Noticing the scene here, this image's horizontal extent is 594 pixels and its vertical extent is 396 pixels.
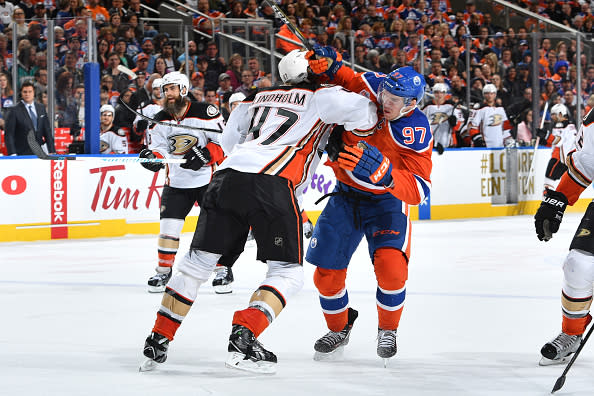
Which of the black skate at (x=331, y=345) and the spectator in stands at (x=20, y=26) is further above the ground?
the spectator in stands at (x=20, y=26)

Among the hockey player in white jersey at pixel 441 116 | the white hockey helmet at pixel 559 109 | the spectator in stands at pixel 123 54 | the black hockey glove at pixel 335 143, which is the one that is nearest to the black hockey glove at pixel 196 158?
the black hockey glove at pixel 335 143

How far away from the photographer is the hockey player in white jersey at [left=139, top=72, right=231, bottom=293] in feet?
22.1

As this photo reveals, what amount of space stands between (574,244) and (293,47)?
7.37 meters

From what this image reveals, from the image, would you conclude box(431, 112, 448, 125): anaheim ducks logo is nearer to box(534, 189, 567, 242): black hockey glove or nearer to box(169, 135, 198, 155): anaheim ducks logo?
box(169, 135, 198, 155): anaheim ducks logo

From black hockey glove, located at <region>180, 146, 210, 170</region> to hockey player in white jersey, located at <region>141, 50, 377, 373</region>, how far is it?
8.22 feet

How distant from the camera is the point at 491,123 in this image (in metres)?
13.2

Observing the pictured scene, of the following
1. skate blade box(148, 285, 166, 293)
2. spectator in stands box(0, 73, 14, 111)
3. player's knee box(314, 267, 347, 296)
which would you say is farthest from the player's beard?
spectator in stands box(0, 73, 14, 111)

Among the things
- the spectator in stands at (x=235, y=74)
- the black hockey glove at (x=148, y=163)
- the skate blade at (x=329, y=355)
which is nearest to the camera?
the skate blade at (x=329, y=355)

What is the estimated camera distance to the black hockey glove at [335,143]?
14.0ft

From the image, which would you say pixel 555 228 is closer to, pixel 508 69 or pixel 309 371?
pixel 309 371

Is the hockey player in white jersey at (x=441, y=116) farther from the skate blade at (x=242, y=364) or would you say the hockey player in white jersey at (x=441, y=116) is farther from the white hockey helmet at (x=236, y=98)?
the skate blade at (x=242, y=364)

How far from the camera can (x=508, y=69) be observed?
13.3 metres

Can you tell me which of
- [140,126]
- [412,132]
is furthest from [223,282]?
[140,126]

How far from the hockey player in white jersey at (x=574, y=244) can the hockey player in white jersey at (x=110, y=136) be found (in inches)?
278
